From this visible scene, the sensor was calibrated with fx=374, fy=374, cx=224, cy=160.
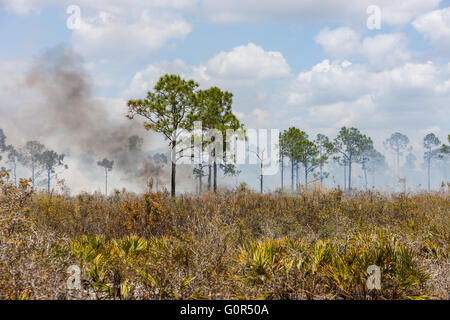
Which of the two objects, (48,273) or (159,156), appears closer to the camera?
(48,273)

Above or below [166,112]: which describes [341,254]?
below

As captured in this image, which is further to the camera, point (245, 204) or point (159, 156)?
point (159, 156)

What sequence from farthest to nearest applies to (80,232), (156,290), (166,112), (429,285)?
(166,112) → (80,232) → (429,285) → (156,290)

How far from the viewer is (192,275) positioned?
19.0 feet
